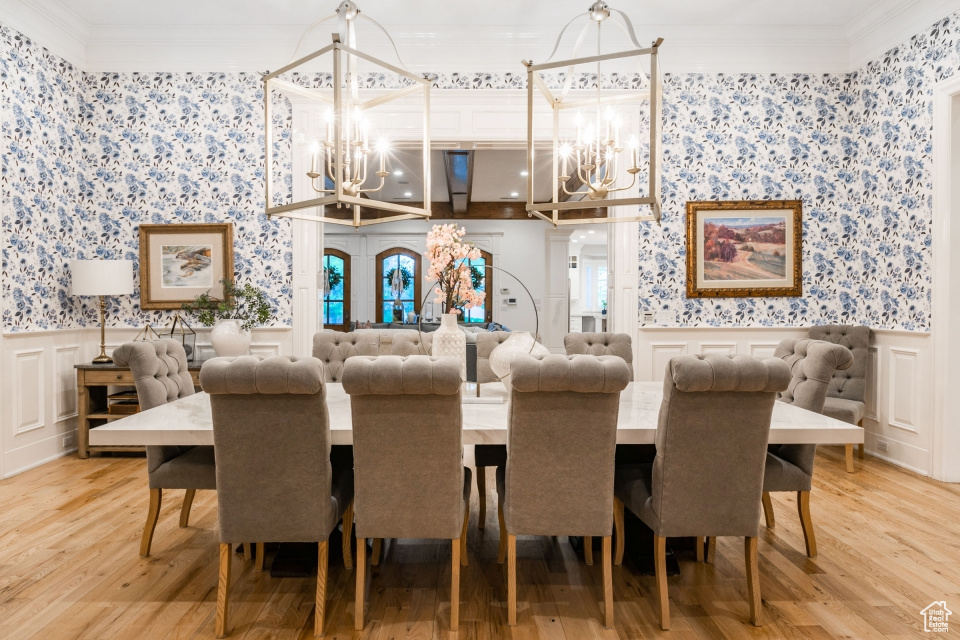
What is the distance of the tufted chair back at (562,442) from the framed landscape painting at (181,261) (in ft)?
11.1

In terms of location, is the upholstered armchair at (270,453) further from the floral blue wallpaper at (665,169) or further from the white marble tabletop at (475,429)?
the floral blue wallpaper at (665,169)

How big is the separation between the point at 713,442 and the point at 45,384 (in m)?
4.40

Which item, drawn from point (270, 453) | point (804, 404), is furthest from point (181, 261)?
point (804, 404)

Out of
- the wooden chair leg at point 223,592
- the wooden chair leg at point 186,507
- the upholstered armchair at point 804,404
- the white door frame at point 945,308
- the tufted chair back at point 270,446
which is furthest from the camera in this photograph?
the white door frame at point 945,308

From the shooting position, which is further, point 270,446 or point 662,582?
point 662,582

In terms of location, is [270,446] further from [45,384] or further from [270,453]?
[45,384]

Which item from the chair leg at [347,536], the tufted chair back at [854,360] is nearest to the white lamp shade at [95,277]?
the chair leg at [347,536]

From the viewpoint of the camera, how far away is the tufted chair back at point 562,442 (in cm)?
185

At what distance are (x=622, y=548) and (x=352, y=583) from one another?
3.71 feet

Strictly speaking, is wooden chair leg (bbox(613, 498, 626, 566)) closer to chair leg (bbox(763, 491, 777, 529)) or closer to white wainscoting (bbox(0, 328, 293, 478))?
chair leg (bbox(763, 491, 777, 529))

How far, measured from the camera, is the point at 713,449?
1.94 meters

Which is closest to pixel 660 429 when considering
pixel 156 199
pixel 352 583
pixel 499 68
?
pixel 352 583

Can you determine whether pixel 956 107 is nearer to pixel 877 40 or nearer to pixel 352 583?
pixel 877 40

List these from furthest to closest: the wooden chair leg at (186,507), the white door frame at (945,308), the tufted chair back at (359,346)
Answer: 1. the white door frame at (945,308)
2. the tufted chair back at (359,346)
3. the wooden chair leg at (186,507)
